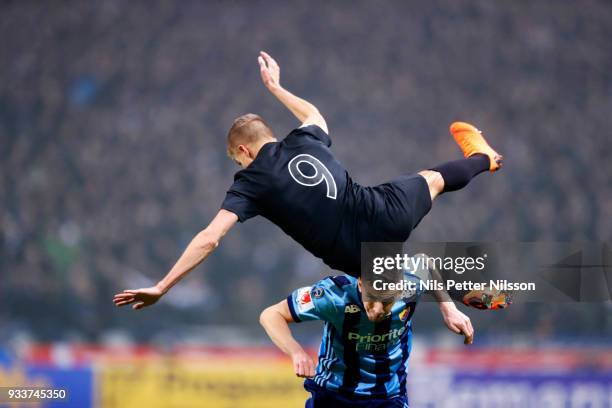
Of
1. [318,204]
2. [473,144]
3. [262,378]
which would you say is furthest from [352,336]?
[262,378]

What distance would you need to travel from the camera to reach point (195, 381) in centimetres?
891

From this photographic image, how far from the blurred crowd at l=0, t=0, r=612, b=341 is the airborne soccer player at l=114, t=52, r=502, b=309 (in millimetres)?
5849

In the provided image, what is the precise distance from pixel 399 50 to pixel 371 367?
348 inches

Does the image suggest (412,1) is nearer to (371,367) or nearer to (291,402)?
(291,402)

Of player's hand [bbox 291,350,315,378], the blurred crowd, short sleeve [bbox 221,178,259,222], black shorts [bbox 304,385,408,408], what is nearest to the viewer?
player's hand [bbox 291,350,315,378]

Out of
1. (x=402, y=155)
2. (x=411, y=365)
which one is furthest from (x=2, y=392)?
(x=402, y=155)

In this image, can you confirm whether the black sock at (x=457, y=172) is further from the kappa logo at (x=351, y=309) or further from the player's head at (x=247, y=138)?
the player's head at (x=247, y=138)

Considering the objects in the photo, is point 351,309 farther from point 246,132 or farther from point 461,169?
point 246,132

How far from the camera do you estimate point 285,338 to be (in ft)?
15.3

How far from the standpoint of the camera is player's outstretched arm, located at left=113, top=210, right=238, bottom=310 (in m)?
4.24

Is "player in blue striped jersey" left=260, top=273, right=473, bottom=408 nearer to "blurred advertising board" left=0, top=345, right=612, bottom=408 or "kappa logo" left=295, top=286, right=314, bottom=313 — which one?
"kappa logo" left=295, top=286, right=314, bottom=313

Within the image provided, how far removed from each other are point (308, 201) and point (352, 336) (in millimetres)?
854

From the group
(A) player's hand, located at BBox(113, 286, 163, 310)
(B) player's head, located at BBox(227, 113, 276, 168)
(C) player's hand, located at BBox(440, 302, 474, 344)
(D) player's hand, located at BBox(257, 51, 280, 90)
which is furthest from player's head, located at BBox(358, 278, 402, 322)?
(D) player's hand, located at BBox(257, 51, 280, 90)

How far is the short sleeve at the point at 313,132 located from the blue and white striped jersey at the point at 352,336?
31.7 inches
